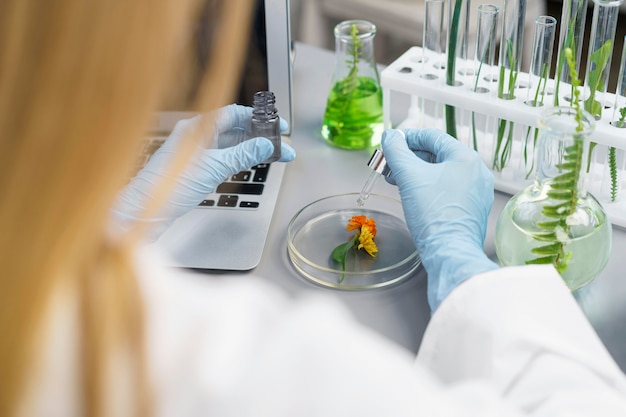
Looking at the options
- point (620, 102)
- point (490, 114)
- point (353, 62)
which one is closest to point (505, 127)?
point (490, 114)

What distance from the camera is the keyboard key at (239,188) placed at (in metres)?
1.05

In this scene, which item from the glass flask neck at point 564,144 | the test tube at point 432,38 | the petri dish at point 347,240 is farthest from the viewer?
the test tube at point 432,38

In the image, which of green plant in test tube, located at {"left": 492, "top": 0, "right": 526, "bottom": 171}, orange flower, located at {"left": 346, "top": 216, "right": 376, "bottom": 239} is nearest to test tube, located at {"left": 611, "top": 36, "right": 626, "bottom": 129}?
green plant in test tube, located at {"left": 492, "top": 0, "right": 526, "bottom": 171}

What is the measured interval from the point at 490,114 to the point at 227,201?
40 centimetres

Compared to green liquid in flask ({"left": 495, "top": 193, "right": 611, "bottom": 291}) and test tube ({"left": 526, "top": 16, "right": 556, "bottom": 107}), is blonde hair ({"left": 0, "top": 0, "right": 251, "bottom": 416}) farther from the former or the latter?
test tube ({"left": 526, "top": 16, "right": 556, "bottom": 107})

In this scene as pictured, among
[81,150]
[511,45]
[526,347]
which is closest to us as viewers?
[81,150]

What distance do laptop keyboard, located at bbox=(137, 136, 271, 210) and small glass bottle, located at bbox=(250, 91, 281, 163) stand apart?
0.12 feet

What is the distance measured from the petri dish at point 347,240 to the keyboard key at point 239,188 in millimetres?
93

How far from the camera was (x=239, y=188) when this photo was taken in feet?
3.49

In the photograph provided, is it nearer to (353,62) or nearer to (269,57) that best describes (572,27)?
(353,62)

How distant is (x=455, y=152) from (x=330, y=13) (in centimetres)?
127

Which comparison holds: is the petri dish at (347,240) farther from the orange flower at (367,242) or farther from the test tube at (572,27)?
the test tube at (572,27)

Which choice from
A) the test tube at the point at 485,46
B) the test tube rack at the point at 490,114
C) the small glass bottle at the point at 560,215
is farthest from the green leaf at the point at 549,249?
the test tube at the point at 485,46

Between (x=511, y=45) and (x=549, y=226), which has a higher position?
(x=511, y=45)
